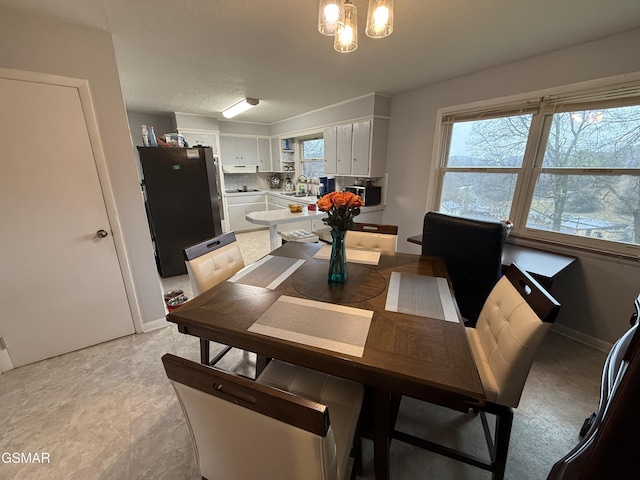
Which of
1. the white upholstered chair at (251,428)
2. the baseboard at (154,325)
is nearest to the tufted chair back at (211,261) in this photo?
the white upholstered chair at (251,428)

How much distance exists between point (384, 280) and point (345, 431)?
79cm

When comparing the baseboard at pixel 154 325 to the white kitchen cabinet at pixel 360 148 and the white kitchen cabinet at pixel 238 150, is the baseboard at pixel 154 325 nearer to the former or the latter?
the white kitchen cabinet at pixel 360 148

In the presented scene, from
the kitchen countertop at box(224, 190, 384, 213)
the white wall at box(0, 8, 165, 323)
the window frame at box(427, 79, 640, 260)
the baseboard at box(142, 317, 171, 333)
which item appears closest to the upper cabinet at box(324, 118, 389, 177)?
the kitchen countertop at box(224, 190, 384, 213)

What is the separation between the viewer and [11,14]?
1514 millimetres

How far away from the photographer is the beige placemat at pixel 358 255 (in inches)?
70.2

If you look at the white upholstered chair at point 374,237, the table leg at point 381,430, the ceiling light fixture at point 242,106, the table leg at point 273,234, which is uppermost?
the ceiling light fixture at point 242,106

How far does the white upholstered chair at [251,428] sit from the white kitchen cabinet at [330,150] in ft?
12.4

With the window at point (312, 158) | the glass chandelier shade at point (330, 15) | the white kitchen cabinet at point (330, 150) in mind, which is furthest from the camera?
the window at point (312, 158)

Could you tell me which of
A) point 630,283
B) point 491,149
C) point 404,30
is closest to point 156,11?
point 404,30

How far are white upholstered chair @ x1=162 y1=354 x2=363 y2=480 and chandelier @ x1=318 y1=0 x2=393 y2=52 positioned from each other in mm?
1531

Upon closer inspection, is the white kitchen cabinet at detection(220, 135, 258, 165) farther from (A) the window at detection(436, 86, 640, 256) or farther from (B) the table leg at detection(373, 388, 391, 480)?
(B) the table leg at detection(373, 388, 391, 480)

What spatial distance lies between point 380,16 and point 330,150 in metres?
2.92

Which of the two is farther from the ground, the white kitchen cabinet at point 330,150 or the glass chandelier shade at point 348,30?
the glass chandelier shade at point 348,30

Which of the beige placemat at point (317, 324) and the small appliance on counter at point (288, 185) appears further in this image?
the small appliance on counter at point (288, 185)
